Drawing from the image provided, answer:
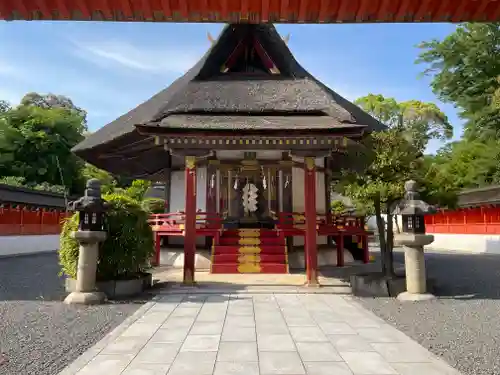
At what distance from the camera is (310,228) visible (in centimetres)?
935

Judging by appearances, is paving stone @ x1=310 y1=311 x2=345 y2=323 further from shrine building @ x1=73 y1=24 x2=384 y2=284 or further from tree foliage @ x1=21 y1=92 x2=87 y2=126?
tree foliage @ x1=21 y1=92 x2=87 y2=126

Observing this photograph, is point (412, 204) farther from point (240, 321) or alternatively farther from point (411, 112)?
point (411, 112)

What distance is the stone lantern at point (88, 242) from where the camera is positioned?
7320 mm

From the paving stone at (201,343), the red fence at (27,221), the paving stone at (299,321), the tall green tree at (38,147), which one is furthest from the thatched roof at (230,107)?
the tall green tree at (38,147)

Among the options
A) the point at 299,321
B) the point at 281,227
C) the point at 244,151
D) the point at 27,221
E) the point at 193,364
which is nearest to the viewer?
the point at 193,364

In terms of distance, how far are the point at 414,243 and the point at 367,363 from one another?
13.9 feet

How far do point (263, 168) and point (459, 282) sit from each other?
714cm

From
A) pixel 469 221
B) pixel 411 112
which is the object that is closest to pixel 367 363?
pixel 469 221

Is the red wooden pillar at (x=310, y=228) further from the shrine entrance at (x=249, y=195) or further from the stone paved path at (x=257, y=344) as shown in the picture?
the shrine entrance at (x=249, y=195)

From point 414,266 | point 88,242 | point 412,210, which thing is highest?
point 412,210

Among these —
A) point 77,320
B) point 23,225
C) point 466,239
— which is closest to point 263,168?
point 77,320

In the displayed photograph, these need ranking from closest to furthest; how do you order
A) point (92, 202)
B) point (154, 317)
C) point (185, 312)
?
point (154, 317) < point (185, 312) < point (92, 202)

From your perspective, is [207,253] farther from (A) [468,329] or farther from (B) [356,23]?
(B) [356,23]

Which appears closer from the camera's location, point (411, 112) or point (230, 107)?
point (230, 107)
